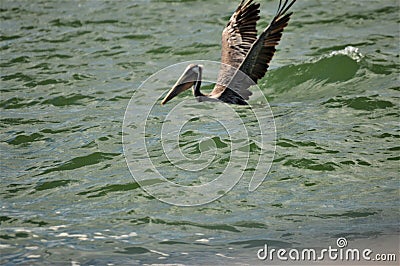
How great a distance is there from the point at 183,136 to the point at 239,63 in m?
1.30

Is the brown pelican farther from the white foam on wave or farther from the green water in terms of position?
the white foam on wave

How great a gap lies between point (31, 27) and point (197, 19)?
2.61 m

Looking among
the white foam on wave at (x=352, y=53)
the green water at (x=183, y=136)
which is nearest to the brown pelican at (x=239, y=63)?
the green water at (x=183, y=136)

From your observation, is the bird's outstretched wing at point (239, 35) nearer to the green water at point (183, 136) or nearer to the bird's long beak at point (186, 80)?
the bird's long beak at point (186, 80)

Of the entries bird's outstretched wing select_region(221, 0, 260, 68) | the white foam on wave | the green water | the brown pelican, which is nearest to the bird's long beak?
the brown pelican

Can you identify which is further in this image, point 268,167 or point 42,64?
point 42,64

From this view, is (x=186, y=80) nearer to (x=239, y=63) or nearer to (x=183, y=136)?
(x=239, y=63)

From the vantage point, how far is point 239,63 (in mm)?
9320

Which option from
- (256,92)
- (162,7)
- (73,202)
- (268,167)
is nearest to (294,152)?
(268,167)

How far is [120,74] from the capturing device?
12.1 m

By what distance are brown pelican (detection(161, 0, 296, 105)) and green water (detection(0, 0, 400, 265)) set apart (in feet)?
3.04

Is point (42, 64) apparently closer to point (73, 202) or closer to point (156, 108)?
point (156, 108)

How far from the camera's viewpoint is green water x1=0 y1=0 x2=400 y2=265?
767cm

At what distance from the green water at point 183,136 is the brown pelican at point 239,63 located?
3.04 feet
